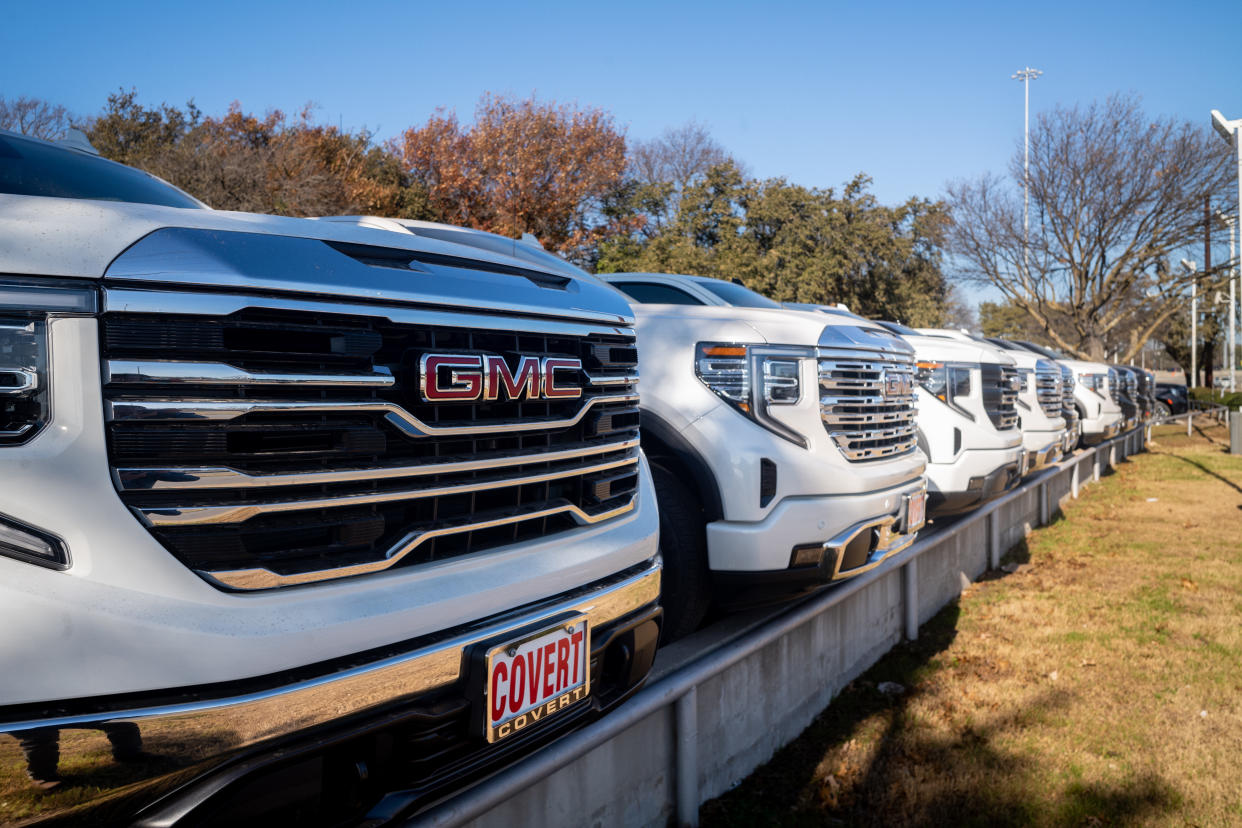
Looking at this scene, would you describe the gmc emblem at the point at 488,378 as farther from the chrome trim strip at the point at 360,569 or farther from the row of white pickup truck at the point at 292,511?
the chrome trim strip at the point at 360,569

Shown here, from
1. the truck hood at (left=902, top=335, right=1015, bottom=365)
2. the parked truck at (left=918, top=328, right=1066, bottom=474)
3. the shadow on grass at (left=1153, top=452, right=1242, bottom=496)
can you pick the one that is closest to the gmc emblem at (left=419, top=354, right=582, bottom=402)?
the truck hood at (left=902, top=335, right=1015, bottom=365)

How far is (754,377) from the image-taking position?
3.69 meters

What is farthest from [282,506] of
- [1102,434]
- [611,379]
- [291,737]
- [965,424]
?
[1102,434]

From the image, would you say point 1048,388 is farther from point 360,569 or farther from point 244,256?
point 244,256

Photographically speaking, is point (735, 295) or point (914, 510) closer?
point (914, 510)

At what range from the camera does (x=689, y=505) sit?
3.67 m

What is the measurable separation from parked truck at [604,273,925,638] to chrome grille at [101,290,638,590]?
5.09 ft

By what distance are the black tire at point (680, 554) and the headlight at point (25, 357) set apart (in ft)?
8.10

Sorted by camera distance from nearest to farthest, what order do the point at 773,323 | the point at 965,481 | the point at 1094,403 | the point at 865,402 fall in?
the point at 773,323
the point at 865,402
the point at 965,481
the point at 1094,403

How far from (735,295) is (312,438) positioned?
3.73 m

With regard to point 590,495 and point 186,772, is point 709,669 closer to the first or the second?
point 590,495

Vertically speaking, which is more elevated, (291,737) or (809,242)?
(809,242)

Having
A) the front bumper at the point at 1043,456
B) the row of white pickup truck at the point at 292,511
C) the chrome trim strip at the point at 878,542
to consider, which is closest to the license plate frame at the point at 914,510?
the chrome trim strip at the point at 878,542

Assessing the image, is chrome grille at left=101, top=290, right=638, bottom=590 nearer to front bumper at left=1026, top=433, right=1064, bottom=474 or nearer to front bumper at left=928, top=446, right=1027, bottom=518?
front bumper at left=928, top=446, right=1027, bottom=518
